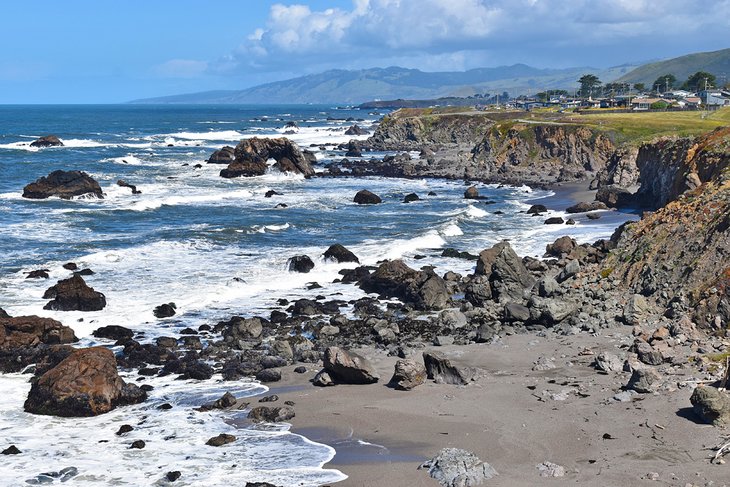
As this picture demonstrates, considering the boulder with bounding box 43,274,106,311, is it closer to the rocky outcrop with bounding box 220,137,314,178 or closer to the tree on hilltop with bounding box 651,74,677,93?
the rocky outcrop with bounding box 220,137,314,178

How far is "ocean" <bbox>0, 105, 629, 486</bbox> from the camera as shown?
17672 mm

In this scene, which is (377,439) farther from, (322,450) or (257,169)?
(257,169)

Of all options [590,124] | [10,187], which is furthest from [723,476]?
[590,124]

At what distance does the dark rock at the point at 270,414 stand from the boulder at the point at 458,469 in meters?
4.67

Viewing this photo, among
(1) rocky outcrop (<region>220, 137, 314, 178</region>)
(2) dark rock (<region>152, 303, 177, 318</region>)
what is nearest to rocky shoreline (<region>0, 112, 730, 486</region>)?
(2) dark rock (<region>152, 303, 177, 318</region>)

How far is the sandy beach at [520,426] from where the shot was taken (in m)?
Answer: 15.8

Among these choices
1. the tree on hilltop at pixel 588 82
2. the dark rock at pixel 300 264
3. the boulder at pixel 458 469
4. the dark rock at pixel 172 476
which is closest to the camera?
the boulder at pixel 458 469

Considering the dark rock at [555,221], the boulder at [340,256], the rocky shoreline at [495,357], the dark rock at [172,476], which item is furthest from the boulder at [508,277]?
the dark rock at [555,221]

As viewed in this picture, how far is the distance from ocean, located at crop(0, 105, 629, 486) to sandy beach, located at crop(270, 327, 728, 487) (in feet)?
3.68

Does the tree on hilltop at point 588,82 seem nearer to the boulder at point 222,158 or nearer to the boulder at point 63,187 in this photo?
A: the boulder at point 222,158

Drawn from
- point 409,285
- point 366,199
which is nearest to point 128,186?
point 366,199

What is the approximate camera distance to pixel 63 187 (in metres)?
62.7

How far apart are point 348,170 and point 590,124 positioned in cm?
2700

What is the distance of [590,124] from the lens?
89438mm
